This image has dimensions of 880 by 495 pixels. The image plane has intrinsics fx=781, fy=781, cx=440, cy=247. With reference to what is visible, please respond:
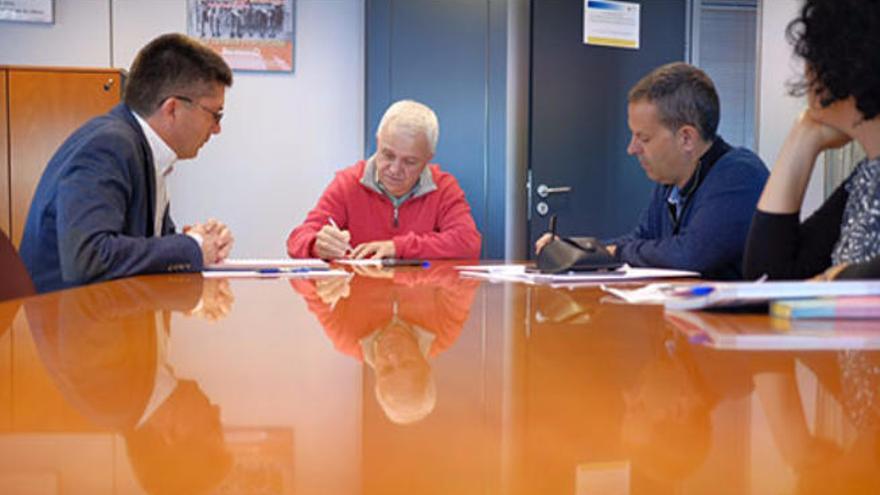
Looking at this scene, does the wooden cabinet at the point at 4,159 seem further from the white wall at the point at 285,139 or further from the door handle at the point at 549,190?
the door handle at the point at 549,190

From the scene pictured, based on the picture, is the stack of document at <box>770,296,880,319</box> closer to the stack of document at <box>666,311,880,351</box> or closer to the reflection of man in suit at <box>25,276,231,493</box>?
the stack of document at <box>666,311,880,351</box>

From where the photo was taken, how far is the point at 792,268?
1453 mm

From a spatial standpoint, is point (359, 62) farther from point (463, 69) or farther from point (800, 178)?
point (800, 178)

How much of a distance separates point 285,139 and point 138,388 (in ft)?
13.6

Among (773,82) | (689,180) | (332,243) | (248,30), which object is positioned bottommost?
(332,243)

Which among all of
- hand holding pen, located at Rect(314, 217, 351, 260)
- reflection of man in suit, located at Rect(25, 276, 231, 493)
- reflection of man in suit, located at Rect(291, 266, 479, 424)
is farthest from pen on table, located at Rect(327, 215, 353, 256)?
reflection of man in suit, located at Rect(25, 276, 231, 493)

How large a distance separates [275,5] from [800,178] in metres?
3.62

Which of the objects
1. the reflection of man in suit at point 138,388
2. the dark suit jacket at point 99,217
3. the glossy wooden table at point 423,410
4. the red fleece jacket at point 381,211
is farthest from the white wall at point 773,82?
the reflection of man in suit at point 138,388

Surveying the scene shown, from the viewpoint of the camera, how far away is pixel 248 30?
440 centimetres

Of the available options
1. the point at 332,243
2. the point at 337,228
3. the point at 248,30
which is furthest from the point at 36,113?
the point at 332,243

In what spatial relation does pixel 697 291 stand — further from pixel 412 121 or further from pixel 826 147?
pixel 412 121

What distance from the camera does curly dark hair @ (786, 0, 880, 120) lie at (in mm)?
1175

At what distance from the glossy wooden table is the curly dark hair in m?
0.61

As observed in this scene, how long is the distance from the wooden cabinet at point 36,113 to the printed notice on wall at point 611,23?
2.41 m
